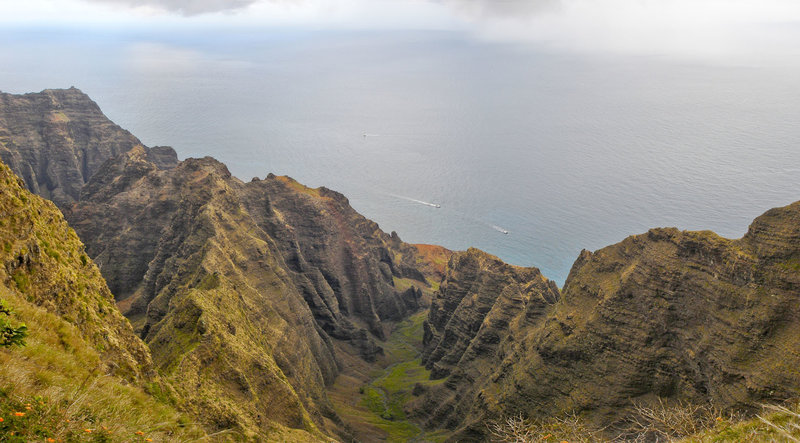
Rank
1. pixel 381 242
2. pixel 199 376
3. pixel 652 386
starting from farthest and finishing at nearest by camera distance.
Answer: pixel 381 242, pixel 652 386, pixel 199 376

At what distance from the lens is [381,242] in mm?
164750

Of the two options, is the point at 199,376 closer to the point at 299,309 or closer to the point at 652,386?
the point at 652,386

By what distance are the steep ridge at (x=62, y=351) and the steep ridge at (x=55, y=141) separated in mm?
159925

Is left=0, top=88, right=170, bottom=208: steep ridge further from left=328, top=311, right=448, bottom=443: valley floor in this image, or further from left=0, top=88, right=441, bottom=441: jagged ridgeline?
left=328, top=311, right=448, bottom=443: valley floor

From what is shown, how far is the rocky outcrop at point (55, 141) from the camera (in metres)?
170

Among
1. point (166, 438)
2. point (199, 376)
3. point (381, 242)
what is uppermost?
point (166, 438)

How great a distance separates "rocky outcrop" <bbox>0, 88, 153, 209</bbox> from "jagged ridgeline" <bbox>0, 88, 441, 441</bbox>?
43cm

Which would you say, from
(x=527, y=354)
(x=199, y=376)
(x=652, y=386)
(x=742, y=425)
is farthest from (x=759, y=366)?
(x=199, y=376)

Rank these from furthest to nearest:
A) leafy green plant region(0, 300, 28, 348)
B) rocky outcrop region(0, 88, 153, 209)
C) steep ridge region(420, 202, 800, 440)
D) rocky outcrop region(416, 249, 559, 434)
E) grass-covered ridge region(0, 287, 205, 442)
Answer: rocky outcrop region(0, 88, 153, 209), rocky outcrop region(416, 249, 559, 434), steep ridge region(420, 202, 800, 440), leafy green plant region(0, 300, 28, 348), grass-covered ridge region(0, 287, 205, 442)

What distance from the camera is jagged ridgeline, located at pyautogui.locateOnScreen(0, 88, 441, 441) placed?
45812 millimetres

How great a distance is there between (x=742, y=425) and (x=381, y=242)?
13813cm

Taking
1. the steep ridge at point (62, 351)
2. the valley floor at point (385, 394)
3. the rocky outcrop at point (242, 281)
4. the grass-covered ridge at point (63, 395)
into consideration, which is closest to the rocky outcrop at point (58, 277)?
the steep ridge at point (62, 351)

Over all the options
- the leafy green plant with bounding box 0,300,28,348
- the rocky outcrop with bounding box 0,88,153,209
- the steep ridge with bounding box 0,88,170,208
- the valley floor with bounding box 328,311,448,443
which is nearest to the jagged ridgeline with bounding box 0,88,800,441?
the leafy green plant with bounding box 0,300,28,348

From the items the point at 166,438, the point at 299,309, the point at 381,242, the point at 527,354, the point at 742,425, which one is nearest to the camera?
the point at 166,438
